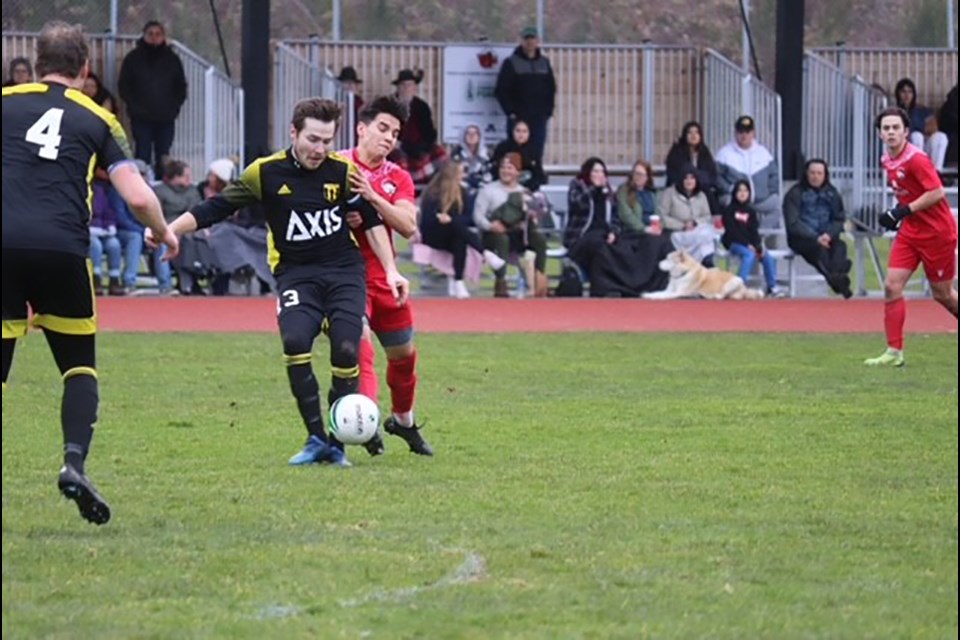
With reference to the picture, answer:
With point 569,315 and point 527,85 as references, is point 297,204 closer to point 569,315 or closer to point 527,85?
point 569,315

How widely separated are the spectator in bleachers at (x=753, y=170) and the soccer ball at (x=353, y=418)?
14.9 m

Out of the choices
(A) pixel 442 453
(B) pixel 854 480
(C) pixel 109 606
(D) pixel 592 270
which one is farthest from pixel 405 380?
(D) pixel 592 270

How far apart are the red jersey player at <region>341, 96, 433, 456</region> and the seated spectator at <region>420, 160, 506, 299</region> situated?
11661 mm

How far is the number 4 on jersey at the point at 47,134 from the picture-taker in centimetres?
743

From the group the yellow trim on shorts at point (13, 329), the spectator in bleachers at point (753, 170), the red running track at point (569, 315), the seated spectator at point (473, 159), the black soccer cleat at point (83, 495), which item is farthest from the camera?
the spectator in bleachers at point (753, 170)

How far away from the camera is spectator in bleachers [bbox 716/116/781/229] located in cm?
2392

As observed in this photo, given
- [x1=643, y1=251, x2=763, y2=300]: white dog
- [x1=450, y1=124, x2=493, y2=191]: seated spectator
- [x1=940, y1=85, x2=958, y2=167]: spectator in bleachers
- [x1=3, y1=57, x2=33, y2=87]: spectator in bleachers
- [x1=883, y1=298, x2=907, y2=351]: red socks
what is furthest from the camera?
[x1=940, y1=85, x2=958, y2=167]: spectator in bleachers

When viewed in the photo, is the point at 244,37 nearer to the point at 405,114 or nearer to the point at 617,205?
the point at 617,205

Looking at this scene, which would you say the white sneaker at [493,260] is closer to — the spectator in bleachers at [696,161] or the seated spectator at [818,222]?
the spectator in bleachers at [696,161]

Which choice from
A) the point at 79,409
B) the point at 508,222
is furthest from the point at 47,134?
the point at 508,222

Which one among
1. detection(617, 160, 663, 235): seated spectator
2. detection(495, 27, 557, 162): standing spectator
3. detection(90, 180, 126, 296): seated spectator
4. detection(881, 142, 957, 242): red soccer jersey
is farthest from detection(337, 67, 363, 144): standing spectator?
detection(881, 142, 957, 242): red soccer jersey

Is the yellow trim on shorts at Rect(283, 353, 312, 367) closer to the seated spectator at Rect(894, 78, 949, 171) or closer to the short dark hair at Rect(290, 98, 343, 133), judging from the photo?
the short dark hair at Rect(290, 98, 343, 133)

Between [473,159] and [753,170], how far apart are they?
331 cm

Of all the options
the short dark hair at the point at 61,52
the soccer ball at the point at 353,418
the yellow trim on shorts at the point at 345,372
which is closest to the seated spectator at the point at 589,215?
the yellow trim on shorts at the point at 345,372
